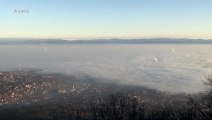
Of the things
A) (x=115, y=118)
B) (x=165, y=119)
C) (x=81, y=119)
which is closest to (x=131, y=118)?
(x=115, y=118)

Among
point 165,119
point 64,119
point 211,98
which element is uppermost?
point 211,98

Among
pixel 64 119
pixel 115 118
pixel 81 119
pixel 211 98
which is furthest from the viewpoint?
pixel 64 119

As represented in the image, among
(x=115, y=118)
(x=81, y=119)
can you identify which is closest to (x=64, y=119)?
(x=81, y=119)

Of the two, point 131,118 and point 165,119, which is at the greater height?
point 131,118

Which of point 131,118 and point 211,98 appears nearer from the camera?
point 211,98

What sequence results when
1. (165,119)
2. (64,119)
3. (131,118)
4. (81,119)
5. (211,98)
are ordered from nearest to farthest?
(211,98)
(131,118)
(165,119)
(81,119)
(64,119)

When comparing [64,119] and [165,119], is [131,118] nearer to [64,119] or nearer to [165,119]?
[165,119]

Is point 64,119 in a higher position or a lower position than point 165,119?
lower

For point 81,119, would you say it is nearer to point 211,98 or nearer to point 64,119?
point 64,119

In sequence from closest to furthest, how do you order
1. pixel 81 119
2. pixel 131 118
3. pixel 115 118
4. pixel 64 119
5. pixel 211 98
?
pixel 211 98, pixel 131 118, pixel 115 118, pixel 81 119, pixel 64 119
